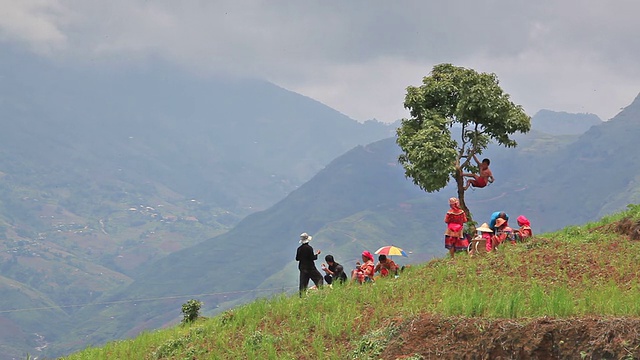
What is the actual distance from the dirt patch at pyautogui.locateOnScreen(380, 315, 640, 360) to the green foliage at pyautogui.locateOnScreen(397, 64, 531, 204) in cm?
1625

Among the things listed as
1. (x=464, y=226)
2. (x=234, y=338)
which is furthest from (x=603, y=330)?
(x=464, y=226)

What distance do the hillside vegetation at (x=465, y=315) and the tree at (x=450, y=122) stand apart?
7268 mm

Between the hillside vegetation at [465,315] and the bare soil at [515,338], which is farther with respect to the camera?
the hillside vegetation at [465,315]

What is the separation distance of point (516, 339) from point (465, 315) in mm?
1461

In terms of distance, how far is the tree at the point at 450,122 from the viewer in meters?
28.9

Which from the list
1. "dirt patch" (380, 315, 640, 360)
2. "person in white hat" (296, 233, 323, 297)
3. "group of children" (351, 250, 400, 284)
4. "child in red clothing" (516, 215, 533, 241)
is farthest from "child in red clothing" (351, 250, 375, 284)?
"dirt patch" (380, 315, 640, 360)

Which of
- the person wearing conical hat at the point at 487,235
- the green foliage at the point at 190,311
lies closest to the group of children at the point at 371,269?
the person wearing conical hat at the point at 487,235

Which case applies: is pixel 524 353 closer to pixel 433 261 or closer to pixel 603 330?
pixel 603 330

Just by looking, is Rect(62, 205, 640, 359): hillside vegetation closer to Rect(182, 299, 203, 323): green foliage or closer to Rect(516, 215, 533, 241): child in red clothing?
Rect(516, 215, 533, 241): child in red clothing

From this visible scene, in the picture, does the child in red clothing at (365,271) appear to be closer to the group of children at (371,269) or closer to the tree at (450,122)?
the group of children at (371,269)

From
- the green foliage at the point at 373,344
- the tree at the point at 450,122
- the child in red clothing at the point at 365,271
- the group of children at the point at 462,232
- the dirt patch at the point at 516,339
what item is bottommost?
the dirt patch at the point at 516,339

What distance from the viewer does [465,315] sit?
12.9m

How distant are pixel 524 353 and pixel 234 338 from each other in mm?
7559

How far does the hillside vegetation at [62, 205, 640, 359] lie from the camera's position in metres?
11.5
